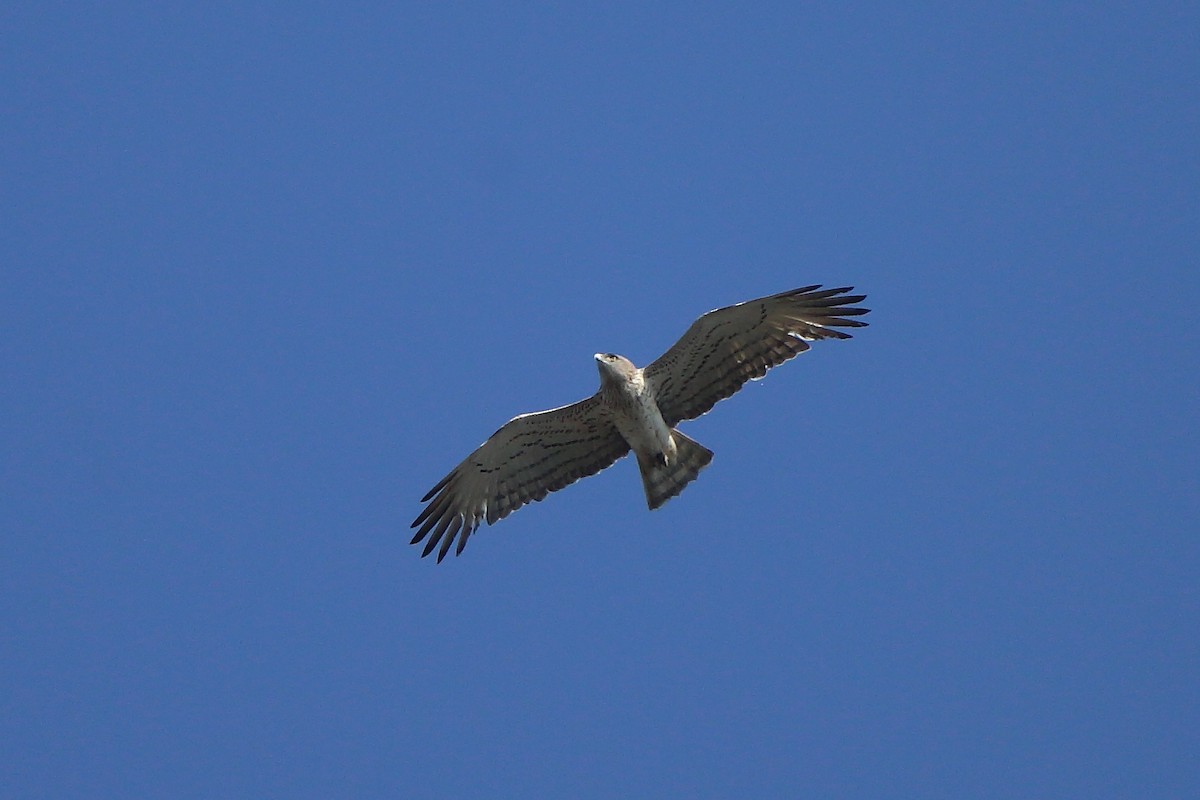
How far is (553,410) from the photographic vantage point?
1547 cm

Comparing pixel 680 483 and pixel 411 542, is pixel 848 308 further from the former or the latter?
pixel 411 542

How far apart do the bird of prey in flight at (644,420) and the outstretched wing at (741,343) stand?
1 centimetres

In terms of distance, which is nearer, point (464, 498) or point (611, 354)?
point (611, 354)

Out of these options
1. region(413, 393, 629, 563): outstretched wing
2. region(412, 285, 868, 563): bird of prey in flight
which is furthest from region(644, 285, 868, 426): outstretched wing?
region(413, 393, 629, 563): outstretched wing

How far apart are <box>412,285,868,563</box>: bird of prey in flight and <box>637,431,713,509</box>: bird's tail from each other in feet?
0.04

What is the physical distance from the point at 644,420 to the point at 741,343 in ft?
→ 4.58

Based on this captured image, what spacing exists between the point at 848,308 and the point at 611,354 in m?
2.71

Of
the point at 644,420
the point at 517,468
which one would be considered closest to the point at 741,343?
the point at 644,420

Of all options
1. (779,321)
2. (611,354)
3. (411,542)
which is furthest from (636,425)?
(411,542)

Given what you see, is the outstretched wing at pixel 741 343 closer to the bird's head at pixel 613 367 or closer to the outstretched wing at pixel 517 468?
the bird's head at pixel 613 367

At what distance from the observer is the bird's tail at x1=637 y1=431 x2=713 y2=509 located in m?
15.6

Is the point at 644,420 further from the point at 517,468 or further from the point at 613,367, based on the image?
the point at 517,468

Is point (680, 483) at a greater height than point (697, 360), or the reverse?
point (697, 360)

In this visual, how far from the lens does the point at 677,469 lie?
617 inches
